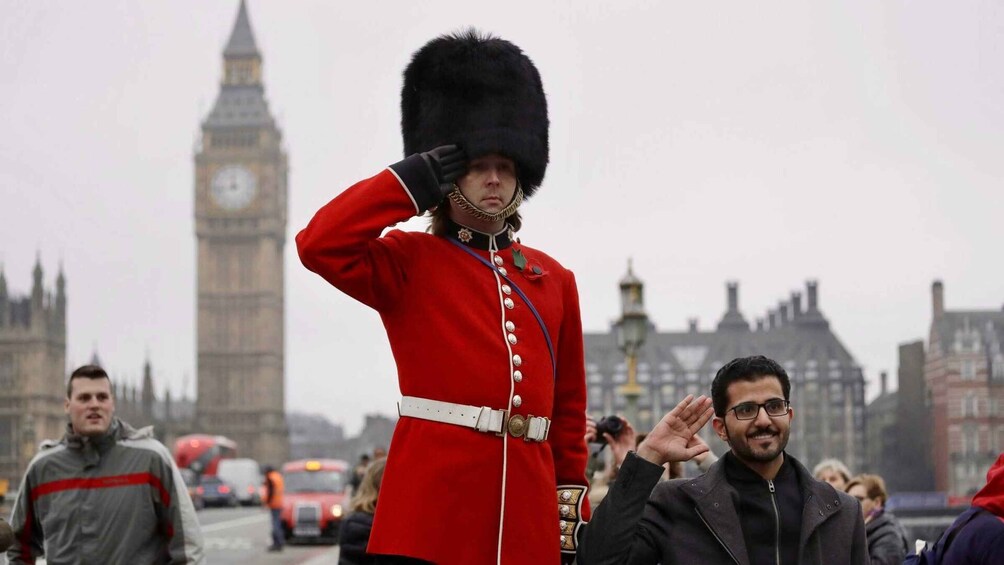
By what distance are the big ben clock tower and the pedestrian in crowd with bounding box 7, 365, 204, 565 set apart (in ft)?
261

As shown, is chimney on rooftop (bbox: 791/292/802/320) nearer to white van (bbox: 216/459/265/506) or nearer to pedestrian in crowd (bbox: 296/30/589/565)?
white van (bbox: 216/459/265/506)

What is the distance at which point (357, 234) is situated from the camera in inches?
115

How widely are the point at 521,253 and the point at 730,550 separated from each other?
79cm

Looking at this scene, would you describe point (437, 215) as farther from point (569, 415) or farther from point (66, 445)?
point (66, 445)

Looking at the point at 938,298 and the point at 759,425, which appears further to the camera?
the point at 938,298

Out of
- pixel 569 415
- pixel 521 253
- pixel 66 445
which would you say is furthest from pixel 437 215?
pixel 66 445

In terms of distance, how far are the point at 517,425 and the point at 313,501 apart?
18865 mm

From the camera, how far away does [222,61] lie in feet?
296

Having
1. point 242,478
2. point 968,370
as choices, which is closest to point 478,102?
point 242,478

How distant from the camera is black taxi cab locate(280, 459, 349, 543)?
21328 millimetres

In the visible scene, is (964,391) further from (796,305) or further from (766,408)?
(766,408)

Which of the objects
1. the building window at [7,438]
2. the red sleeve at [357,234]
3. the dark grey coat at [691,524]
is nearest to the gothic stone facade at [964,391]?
the building window at [7,438]

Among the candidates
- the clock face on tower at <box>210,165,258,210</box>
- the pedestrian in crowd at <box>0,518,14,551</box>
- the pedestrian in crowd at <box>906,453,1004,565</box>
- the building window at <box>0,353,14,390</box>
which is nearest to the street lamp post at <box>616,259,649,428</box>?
the pedestrian in crowd at <box>0,518,14,551</box>

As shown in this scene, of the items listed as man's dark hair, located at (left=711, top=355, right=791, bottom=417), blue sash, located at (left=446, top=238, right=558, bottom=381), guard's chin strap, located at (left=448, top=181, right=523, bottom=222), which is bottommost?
man's dark hair, located at (left=711, top=355, right=791, bottom=417)
